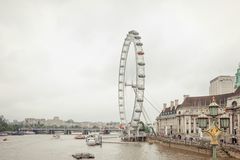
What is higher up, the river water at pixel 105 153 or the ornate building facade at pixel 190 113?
the ornate building facade at pixel 190 113

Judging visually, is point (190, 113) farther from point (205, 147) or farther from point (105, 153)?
point (205, 147)

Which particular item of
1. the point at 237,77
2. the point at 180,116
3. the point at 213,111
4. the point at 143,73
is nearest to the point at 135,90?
the point at 143,73

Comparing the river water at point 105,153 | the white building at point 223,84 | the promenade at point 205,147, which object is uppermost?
the white building at point 223,84

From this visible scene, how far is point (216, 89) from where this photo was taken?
477 ft

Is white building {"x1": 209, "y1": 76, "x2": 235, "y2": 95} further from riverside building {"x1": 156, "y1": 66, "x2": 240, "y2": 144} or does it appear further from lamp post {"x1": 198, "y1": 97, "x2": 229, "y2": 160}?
lamp post {"x1": 198, "y1": 97, "x2": 229, "y2": 160}

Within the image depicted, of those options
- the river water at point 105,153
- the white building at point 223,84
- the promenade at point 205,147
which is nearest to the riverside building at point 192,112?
the promenade at point 205,147

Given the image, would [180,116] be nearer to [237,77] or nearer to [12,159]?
[237,77]

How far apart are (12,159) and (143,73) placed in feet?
163

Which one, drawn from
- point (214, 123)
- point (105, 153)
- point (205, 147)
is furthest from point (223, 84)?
point (214, 123)

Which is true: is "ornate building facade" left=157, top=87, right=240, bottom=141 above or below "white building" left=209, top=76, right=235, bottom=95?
below

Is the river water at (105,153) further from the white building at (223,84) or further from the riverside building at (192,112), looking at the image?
the white building at (223,84)

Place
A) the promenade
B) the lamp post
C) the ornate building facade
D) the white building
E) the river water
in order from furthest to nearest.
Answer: the white building → the ornate building facade → the river water → the promenade → the lamp post

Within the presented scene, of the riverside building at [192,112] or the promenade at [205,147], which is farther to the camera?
the riverside building at [192,112]

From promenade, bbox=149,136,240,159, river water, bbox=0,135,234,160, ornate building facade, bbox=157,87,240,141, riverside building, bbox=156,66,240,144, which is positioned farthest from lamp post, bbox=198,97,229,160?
ornate building facade, bbox=157,87,240,141
